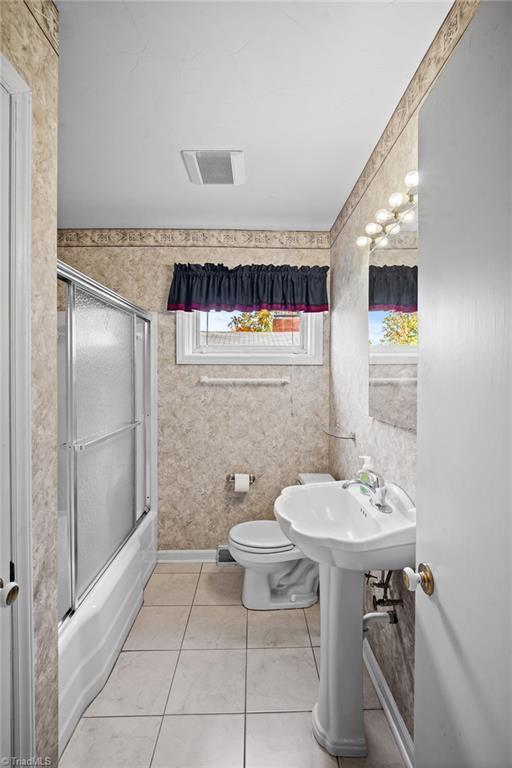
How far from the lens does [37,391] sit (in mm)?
1115

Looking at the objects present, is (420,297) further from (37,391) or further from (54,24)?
(54,24)

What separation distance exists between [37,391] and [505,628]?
3.77ft

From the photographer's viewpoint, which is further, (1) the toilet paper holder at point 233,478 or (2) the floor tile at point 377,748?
(1) the toilet paper holder at point 233,478

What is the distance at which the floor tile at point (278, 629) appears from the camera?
6.81ft

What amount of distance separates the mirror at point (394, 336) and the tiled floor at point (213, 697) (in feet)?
4.03

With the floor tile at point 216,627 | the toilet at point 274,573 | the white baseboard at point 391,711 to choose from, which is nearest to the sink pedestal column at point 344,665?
the white baseboard at point 391,711

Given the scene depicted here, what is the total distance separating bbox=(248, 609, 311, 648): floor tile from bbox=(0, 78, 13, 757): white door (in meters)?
1.32

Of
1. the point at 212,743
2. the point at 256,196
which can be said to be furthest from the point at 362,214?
the point at 212,743

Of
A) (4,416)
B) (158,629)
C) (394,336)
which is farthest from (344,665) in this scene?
(4,416)

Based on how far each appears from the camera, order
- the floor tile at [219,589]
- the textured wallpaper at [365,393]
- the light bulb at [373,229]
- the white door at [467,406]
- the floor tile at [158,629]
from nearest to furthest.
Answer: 1. the white door at [467,406]
2. the textured wallpaper at [365,393]
3. the light bulb at [373,229]
4. the floor tile at [158,629]
5. the floor tile at [219,589]

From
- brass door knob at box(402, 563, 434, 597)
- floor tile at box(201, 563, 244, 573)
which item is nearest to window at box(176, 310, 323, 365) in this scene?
floor tile at box(201, 563, 244, 573)

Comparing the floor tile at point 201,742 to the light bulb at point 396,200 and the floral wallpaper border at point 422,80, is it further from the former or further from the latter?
the floral wallpaper border at point 422,80

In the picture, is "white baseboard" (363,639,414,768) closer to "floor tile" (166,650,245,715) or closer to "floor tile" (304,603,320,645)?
"floor tile" (304,603,320,645)

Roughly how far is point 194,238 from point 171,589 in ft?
7.75
